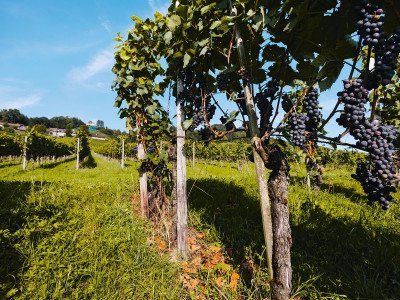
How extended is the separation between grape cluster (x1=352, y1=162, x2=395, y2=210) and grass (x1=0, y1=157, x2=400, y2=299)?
1524 millimetres

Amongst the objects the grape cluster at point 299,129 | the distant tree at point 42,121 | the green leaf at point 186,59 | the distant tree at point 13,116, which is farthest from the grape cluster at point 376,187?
the distant tree at point 42,121

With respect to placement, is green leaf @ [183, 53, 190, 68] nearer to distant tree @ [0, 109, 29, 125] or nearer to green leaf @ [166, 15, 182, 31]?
green leaf @ [166, 15, 182, 31]

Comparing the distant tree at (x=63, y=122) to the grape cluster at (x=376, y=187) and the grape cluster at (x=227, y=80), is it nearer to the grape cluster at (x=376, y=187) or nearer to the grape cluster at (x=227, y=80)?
the grape cluster at (x=227, y=80)


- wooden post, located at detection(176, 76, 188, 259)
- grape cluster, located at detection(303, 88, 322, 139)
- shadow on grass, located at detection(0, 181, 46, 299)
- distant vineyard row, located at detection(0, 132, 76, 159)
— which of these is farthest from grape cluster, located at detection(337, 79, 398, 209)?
distant vineyard row, located at detection(0, 132, 76, 159)

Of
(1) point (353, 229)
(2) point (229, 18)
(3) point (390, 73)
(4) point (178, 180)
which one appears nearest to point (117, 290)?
(4) point (178, 180)

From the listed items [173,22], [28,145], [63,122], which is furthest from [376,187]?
[63,122]

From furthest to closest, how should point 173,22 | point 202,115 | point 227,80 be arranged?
point 202,115
point 173,22
point 227,80

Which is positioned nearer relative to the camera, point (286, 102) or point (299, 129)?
point (299, 129)

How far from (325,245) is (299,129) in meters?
2.98

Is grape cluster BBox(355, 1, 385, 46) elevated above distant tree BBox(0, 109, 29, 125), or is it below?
below

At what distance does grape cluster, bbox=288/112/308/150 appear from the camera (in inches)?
111

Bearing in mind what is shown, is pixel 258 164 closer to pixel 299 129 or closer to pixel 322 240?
pixel 299 129

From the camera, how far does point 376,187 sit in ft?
6.79

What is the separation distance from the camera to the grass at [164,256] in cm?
379
